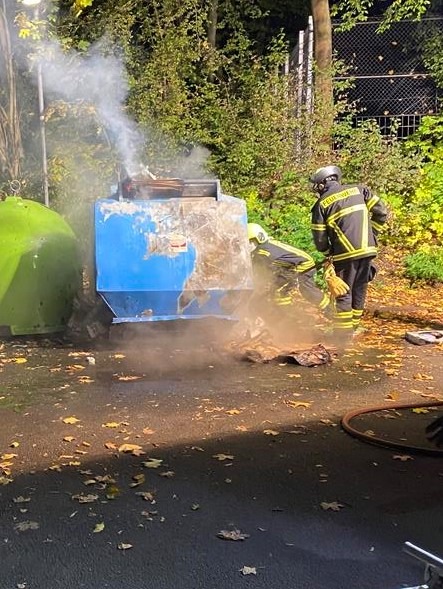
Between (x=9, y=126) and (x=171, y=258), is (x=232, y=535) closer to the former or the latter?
(x=171, y=258)

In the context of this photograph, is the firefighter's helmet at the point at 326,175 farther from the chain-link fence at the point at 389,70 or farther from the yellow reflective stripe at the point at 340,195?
the chain-link fence at the point at 389,70

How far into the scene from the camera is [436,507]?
3.84 m

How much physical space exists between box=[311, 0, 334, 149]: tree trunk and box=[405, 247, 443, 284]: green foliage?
3.07 m

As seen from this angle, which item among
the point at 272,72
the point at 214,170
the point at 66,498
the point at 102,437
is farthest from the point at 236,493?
the point at 272,72

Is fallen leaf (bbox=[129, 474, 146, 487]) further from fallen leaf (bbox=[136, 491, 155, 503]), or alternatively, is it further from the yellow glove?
the yellow glove

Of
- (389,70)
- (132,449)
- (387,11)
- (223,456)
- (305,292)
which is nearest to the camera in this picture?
(223,456)

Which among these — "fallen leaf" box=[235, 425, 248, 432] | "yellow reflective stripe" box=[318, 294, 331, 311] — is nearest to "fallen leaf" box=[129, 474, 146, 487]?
"fallen leaf" box=[235, 425, 248, 432]

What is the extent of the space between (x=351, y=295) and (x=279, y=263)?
911 mm

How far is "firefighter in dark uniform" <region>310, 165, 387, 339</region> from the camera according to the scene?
774cm

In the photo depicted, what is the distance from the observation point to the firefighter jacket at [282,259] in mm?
8266

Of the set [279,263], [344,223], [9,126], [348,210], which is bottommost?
[279,263]

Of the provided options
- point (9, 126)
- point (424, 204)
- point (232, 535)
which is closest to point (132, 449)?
point (232, 535)

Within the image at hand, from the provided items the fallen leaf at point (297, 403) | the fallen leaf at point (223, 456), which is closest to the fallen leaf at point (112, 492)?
the fallen leaf at point (223, 456)

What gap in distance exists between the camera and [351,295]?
7883mm
